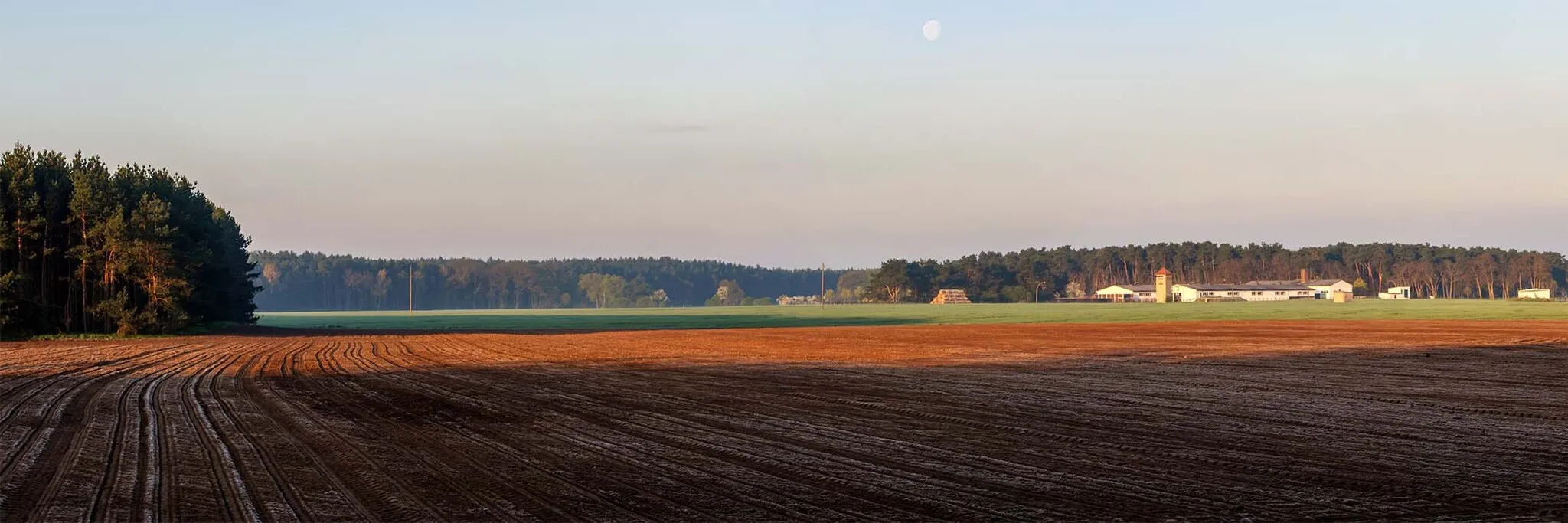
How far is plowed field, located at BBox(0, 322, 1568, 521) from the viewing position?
9.73 m

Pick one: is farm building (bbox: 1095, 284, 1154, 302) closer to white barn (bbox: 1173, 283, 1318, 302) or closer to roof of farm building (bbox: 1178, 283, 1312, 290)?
white barn (bbox: 1173, 283, 1318, 302)

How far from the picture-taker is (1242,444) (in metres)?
13.4

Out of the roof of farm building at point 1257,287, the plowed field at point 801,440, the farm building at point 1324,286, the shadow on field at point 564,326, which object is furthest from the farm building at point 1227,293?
the plowed field at point 801,440

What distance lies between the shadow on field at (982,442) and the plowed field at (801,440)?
0.20 feet

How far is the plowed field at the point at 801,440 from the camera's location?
9727 mm

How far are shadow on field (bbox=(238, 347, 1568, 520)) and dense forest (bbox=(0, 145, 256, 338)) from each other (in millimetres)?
37754

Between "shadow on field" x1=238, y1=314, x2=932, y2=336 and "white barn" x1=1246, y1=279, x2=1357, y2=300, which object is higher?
"white barn" x1=1246, y1=279, x2=1357, y2=300

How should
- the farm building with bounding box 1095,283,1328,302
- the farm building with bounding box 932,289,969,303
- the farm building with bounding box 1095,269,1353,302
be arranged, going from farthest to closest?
1. the farm building with bounding box 932,289,969,303
2. the farm building with bounding box 1095,283,1328,302
3. the farm building with bounding box 1095,269,1353,302

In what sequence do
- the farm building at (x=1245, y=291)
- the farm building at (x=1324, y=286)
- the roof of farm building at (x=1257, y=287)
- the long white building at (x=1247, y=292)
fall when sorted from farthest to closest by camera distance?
the roof of farm building at (x=1257, y=287) → the long white building at (x=1247, y=292) → the farm building at (x=1245, y=291) → the farm building at (x=1324, y=286)

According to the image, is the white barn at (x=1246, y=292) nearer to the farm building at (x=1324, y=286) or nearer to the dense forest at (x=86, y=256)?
the farm building at (x=1324, y=286)

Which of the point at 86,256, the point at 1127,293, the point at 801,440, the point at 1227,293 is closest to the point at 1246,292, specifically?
the point at 1227,293

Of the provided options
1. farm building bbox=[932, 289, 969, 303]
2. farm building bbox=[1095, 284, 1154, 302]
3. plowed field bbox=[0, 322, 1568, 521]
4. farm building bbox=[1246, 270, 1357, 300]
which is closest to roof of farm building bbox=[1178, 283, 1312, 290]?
farm building bbox=[1246, 270, 1357, 300]

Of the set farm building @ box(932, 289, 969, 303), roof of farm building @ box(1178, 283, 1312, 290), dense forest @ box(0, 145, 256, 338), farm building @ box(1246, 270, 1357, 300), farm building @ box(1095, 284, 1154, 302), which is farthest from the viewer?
farm building @ box(932, 289, 969, 303)

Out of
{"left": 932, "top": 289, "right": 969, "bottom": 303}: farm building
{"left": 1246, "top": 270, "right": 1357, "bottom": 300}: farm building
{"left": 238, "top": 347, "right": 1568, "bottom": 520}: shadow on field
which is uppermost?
{"left": 1246, "top": 270, "right": 1357, "bottom": 300}: farm building
